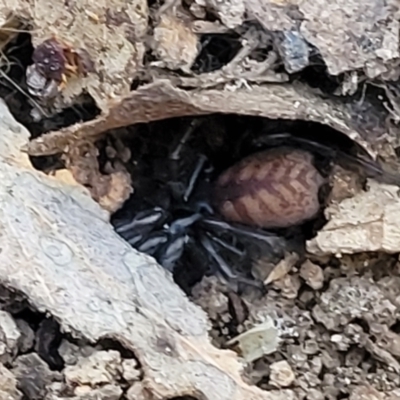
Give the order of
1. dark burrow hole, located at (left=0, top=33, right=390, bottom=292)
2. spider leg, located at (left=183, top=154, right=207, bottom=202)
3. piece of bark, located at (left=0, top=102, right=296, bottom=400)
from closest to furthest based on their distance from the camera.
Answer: piece of bark, located at (left=0, top=102, right=296, bottom=400) → dark burrow hole, located at (left=0, top=33, right=390, bottom=292) → spider leg, located at (left=183, top=154, right=207, bottom=202)

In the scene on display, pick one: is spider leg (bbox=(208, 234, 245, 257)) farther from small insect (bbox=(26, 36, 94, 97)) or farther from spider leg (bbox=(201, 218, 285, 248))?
small insect (bbox=(26, 36, 94, 97))

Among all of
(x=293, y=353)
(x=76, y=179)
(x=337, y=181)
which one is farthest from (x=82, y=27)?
(x=293, y=353)

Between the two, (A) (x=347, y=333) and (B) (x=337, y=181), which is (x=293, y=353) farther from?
(B) (x=337, y=181)

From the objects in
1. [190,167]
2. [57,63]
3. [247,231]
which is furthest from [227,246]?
[57,63]

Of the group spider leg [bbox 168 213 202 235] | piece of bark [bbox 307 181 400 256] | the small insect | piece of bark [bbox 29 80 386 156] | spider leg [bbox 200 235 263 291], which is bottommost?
spider leg [bbox 200 235 263 291]

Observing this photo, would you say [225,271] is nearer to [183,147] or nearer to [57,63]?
[183,147]

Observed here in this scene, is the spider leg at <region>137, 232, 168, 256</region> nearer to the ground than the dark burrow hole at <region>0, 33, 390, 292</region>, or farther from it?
nearer to the ground

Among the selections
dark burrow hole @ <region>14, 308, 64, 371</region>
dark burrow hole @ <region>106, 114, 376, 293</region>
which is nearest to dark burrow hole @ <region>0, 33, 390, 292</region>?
dark burrow hole @ <region>106, 114, 376, 293</region>
